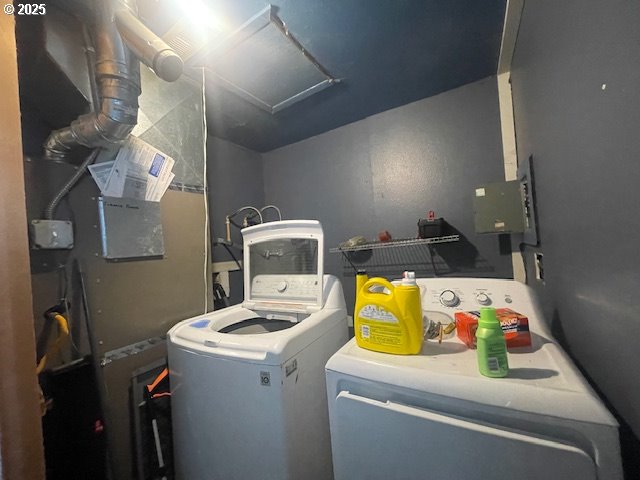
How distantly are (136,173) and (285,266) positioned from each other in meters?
0.92

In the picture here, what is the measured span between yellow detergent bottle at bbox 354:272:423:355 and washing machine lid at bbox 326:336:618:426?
0.03 meters

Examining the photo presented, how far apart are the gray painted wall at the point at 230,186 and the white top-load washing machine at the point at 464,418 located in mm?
1458

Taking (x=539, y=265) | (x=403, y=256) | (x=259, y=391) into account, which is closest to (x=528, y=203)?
(x=539, y=265)

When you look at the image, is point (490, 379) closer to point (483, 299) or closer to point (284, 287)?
point (483, 299)

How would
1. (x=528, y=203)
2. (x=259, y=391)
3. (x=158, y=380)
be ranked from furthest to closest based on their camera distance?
(x=158, y=380)
(x=528, y=203)
(x=259, y=391)

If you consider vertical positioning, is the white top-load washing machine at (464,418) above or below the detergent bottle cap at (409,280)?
below

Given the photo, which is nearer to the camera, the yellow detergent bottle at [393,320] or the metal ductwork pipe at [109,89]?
the yellow detergent bottle at [393,320]

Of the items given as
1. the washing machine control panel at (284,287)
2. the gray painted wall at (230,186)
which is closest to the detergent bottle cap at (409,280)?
the washing machine control panel at (284,287)

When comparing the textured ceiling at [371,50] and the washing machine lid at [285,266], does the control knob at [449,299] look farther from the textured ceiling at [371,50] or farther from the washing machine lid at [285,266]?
the textured ceiling at [371,50]

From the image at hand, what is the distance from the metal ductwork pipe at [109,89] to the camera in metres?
0.94

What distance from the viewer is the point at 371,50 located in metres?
1.27

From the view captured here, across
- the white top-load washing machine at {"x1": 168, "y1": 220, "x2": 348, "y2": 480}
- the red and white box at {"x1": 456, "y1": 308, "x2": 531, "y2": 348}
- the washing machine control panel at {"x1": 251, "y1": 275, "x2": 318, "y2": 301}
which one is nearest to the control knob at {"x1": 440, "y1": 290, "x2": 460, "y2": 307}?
the red and white box at {"x1": 456, "y1": 308, "x2": 531, "y2": 348}

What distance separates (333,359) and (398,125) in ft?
5.58

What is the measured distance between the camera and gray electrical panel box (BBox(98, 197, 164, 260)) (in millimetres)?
1159
